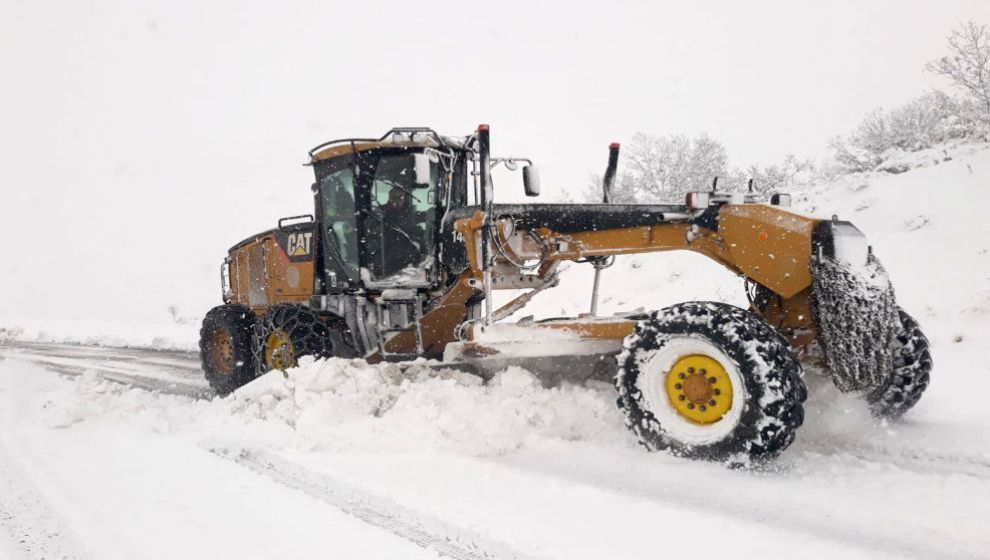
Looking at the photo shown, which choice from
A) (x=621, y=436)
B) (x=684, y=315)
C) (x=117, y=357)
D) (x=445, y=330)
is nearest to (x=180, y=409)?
(x=445, y=330)

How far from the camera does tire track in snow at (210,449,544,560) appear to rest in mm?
2799

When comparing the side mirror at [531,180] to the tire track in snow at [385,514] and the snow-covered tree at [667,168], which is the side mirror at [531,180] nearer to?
the tire track in snow at [385,514]

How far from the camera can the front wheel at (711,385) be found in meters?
3.44

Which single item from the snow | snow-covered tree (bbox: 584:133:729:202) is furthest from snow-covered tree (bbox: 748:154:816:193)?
the snow

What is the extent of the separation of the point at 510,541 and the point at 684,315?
1.65 metres

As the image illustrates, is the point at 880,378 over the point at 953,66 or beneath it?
beneath

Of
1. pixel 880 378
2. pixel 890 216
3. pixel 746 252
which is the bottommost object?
pixel 880 378

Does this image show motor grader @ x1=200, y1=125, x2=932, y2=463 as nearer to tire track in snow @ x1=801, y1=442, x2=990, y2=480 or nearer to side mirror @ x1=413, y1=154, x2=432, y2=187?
side mirror @ x1=413, y1=154, x2=432, y2=187

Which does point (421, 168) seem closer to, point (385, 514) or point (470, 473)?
point (470, 473)

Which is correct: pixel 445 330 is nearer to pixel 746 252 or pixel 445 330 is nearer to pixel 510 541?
pixel 746 252

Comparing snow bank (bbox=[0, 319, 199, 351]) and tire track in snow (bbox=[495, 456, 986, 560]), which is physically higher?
snow bank (bbox=[0, 319, 199, 351])

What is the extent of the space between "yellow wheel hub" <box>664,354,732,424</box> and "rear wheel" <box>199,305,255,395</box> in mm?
5178

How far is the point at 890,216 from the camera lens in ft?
37.3

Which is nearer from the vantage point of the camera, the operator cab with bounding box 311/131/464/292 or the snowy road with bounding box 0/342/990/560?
the snowy road with bounding box 0/342/990/560
